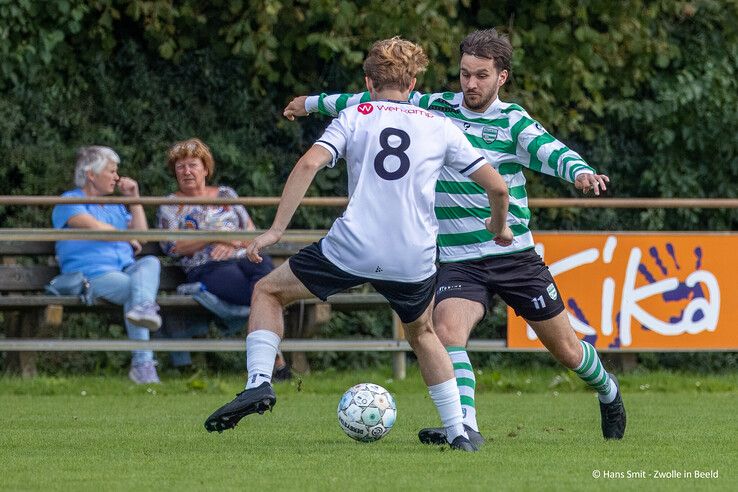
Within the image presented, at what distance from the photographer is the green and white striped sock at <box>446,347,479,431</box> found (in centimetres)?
659

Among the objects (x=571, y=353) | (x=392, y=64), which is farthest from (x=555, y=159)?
(x=392, y=64)

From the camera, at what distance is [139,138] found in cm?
1320

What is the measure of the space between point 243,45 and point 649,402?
5.04m

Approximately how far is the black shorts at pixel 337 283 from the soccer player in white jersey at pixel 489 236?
51 centimetres

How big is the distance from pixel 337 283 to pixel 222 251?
4.61 metres

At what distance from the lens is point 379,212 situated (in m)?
5.97

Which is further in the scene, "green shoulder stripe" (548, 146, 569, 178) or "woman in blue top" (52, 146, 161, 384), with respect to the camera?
"woman in blue top" (52, 146, 161, 384)

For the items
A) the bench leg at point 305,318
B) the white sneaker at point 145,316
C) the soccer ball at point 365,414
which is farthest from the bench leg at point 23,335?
the soccer ball at point 365,414

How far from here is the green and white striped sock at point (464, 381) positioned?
6586 millimetres

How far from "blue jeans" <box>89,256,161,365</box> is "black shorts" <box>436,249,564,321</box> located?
3.99 m

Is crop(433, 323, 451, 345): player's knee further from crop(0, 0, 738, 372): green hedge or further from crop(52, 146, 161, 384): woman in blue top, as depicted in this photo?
crop(0, 0, 738, 372): green hedge

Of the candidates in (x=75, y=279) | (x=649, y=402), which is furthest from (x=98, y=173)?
(x=649, y=402)

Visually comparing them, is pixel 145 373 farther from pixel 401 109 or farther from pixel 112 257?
pixel 401 109

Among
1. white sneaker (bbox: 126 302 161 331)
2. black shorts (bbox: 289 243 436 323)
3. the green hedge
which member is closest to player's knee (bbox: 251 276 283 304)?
black shorts (bbox: 289 243 436 323)
